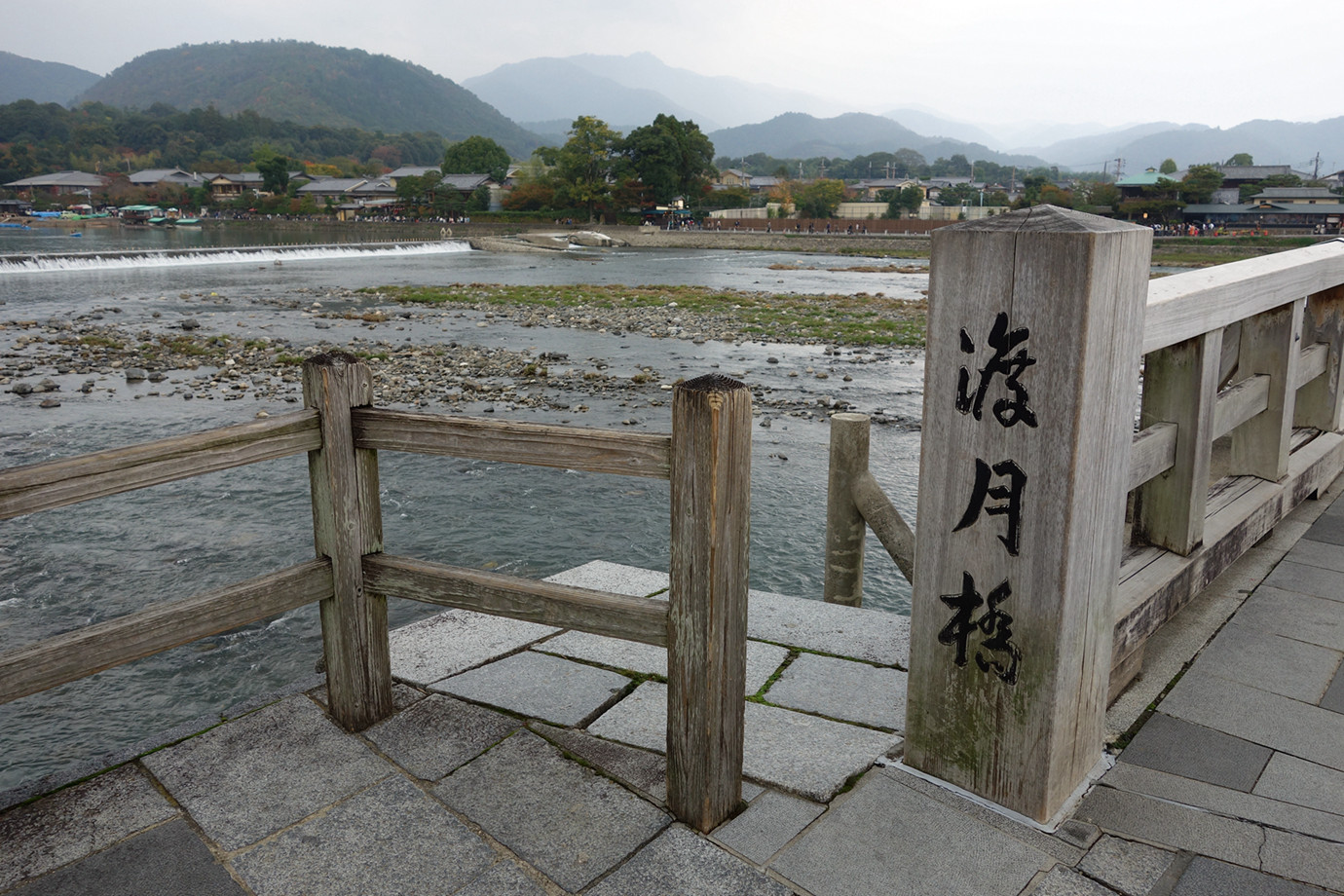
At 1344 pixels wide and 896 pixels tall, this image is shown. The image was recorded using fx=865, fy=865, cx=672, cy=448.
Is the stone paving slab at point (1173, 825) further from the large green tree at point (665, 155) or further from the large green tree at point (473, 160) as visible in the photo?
the large green tree at point (473, 160)

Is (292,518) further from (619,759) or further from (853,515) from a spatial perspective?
(619,759)

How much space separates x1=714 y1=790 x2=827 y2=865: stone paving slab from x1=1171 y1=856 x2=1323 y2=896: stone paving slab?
74cm

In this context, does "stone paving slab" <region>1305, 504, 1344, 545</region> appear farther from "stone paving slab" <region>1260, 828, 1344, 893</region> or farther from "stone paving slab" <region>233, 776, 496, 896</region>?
"stone paving slab" <region>233, 776, 496, 896</region>

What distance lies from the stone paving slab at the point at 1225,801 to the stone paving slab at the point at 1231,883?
209 millimetres

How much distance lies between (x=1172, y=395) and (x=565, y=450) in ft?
6.13

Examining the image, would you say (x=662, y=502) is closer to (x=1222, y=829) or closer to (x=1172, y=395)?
(x=1172, y=395)

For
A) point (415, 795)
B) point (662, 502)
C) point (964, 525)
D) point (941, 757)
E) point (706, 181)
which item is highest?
point (706, 181)

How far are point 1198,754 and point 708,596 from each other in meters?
1.34

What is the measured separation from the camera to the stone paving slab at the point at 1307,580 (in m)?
3.11

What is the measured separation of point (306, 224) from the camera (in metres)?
68.6

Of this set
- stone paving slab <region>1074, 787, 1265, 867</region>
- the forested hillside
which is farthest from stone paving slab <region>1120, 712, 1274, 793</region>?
the forested hillside

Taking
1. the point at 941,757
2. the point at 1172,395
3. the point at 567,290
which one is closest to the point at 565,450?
the point at 941,757

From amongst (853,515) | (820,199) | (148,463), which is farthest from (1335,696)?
(820,199)

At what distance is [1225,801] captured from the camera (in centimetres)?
195
